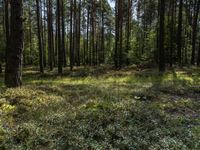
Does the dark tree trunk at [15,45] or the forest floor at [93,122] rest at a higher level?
the dark tree trunk at [15,45]

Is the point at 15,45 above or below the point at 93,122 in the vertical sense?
above

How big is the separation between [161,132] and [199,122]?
7.15ft

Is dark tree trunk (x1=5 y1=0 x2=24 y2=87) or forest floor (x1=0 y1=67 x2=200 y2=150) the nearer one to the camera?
forest floor (x1=0 y1=67 x2=200 y2=150)

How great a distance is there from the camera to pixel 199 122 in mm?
10367

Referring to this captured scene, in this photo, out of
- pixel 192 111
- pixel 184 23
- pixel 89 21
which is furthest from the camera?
pixel 89 21

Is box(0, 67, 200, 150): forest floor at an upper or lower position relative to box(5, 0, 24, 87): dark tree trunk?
lower

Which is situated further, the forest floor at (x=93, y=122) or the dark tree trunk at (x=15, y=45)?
the dark tree trunk at (x=15, y=45)

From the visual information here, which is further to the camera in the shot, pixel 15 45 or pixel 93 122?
pixel 15 45

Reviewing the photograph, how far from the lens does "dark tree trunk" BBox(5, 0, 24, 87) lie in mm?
13406

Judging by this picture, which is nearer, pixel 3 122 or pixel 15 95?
pixel 3 122

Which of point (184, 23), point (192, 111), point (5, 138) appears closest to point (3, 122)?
point (5, 138)

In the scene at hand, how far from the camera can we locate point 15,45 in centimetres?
1352

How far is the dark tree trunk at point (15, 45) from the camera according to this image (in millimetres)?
13406

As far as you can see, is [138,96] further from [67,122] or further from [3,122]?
[3,122]
